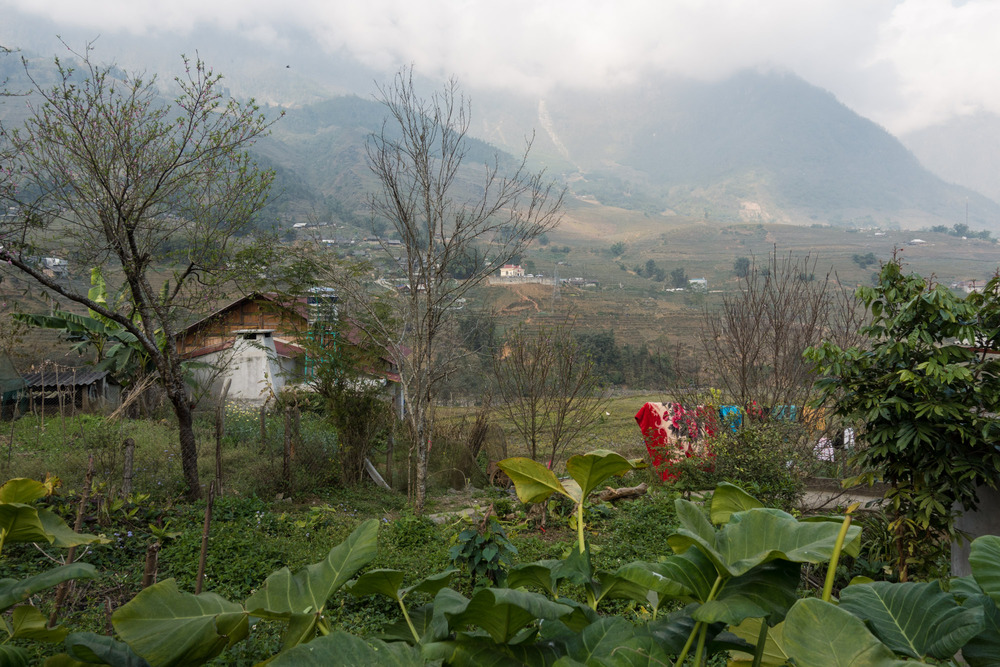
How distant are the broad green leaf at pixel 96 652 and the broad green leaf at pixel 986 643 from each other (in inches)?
46.6

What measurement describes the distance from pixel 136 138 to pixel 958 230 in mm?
121076

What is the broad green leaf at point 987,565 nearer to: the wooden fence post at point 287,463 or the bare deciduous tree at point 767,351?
the wooden fence post at point 287,463

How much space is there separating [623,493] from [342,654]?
9.22 metres

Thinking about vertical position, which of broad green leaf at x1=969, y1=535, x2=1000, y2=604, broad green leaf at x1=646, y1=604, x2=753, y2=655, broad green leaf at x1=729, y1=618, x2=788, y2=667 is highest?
broad green leaf at x1=969, y1=535, x2=1000, y2=604

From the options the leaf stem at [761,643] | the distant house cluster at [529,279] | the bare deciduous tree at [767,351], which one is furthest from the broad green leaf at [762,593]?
the distant house cluster at [529,279]

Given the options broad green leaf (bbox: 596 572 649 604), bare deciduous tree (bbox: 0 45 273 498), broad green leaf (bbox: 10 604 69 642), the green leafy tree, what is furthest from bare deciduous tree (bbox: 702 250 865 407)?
broad green leaf (bbox: 10 604 69 642)

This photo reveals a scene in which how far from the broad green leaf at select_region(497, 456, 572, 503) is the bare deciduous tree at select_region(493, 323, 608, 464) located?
27.8 ft

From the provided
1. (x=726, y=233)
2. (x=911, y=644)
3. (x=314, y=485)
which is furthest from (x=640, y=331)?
(x=726, y=233)

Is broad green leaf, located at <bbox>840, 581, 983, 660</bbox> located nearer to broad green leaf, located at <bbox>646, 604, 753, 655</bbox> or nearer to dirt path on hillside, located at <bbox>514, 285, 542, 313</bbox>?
broad green leaf, located at <bbox>646, 604, 753, 655</bbox>

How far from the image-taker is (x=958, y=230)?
98125mm

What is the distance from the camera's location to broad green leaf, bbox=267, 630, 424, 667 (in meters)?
0.74

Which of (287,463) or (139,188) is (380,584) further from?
(287,463)

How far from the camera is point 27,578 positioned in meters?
1.04

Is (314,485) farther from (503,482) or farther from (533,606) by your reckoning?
(533,606)
